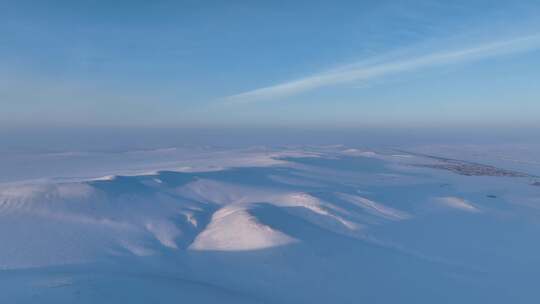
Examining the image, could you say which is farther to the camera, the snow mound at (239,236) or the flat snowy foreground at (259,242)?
the snow mound at (239,236)

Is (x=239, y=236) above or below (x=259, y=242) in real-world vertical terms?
above

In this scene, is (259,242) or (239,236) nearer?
(259,242)

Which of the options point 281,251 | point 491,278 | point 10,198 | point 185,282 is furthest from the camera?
point 10,198

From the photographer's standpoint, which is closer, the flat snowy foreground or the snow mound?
the flat snowy foreground

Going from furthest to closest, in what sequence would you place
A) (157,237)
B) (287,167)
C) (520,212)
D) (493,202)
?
1. (287,167)
2. (493,202)
3. (520,212)
4. (157,237)

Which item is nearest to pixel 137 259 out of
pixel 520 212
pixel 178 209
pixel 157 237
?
pixel 157 237

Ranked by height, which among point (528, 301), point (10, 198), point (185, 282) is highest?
point (10, 198)

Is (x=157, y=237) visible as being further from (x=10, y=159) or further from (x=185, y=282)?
(x=10, y=159)

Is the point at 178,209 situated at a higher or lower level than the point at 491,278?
higher
